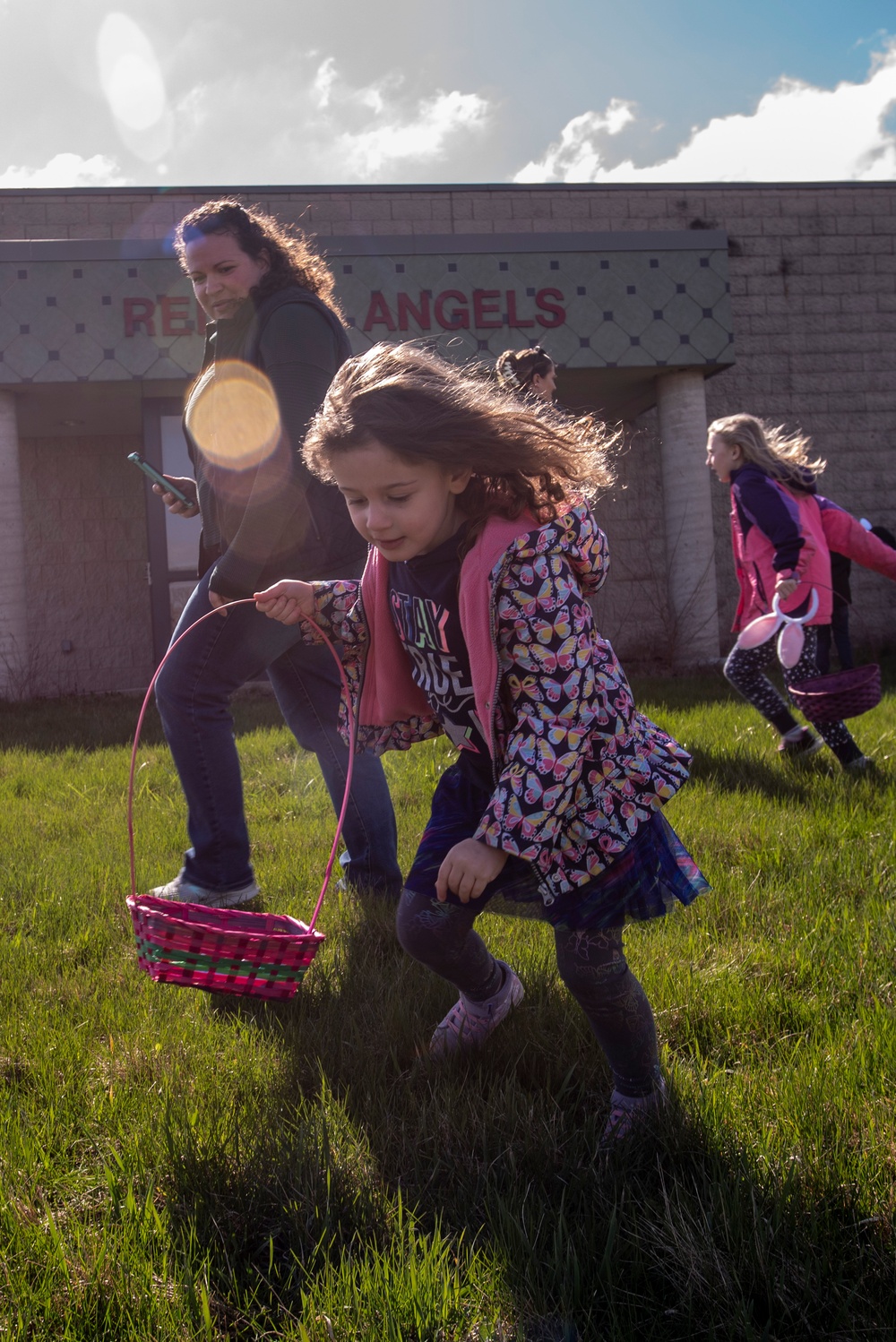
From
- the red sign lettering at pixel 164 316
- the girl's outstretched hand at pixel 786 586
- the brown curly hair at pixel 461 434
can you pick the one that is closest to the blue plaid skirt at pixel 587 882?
the brown curly hair at pixel 461 434

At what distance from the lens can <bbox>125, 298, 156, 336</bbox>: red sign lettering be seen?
33.2 feet

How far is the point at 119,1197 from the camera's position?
1.71m

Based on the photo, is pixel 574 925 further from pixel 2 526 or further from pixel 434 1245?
pixel 2 526

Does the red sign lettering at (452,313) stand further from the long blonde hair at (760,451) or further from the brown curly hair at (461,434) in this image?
the brown curly hair at (461,434)

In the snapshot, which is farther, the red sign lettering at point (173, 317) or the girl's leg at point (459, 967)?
the red sign lettering at point (173, 317)

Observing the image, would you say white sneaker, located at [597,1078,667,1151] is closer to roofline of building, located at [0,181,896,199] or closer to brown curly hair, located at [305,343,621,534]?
brown curly hair, located at [305,343,621,534]

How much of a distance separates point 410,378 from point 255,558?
1.13 m

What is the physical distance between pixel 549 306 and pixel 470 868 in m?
10.2

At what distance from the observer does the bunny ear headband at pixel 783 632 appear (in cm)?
487

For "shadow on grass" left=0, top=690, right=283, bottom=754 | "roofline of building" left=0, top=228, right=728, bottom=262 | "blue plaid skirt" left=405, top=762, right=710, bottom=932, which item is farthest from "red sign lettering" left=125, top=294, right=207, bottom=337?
"blue plaid skirt" left=405, top=762, right=710, bottom=932

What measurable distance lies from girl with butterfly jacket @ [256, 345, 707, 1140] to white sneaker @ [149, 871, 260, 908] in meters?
1.28

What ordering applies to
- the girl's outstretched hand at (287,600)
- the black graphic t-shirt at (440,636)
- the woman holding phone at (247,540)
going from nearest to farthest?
1. the black graphic t-shirt at (440,636)
2. the girl's outstretched hand at (287,600)
3. the woman holding phone at (247,540)

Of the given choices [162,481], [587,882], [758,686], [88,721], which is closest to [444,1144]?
[587,882]

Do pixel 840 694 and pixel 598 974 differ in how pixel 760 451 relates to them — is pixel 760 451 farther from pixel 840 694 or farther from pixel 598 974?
pixel 598 974
